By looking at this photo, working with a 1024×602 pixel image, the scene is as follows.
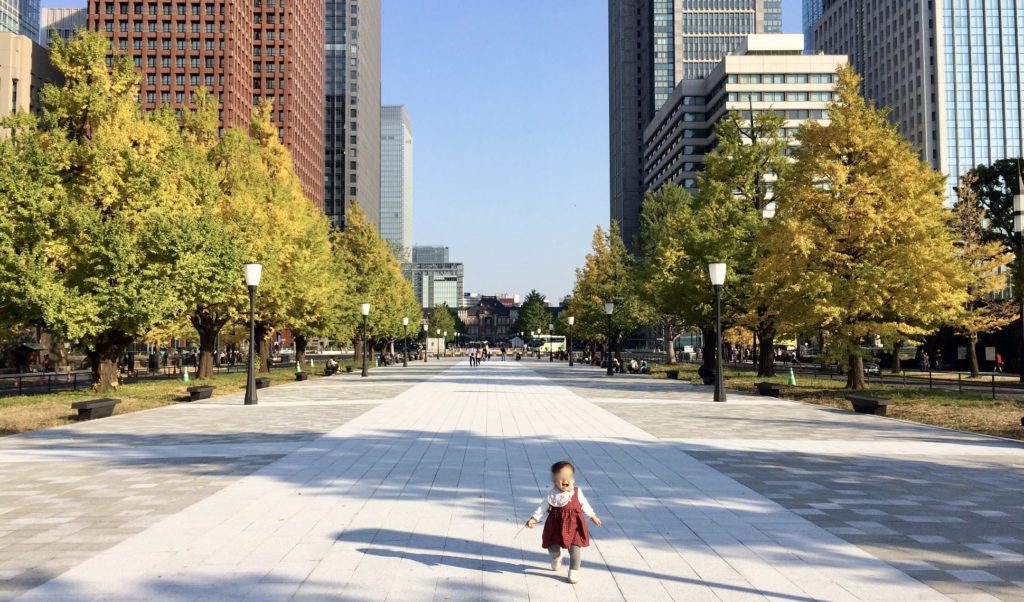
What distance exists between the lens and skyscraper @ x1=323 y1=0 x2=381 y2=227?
164 meters

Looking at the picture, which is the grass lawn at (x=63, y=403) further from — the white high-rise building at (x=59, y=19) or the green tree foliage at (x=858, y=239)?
the white high-rise building at (x=59, y=19)

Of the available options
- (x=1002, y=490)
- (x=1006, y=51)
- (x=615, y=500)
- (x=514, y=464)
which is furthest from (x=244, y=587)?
(x=1006, y=51)

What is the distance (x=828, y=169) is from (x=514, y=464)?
18.0m

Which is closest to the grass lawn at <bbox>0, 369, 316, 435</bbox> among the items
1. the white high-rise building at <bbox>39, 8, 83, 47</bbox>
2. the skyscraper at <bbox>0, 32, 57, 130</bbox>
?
the skyscraper at <bbox>0, 32, 57, 130</bbox>

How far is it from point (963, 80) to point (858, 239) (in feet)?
359

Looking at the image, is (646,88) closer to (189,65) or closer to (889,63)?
(889,63)

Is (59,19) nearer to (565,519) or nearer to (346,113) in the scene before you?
(346,113)

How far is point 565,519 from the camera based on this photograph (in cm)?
609

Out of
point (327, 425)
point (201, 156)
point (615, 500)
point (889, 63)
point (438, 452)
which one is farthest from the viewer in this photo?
point (889, 63)

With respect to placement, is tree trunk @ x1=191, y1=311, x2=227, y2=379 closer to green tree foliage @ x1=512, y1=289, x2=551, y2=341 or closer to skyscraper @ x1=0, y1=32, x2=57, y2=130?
skyscraper @ x1=0, y1=32, x2=57, y2=130

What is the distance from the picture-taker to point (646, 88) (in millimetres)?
170125

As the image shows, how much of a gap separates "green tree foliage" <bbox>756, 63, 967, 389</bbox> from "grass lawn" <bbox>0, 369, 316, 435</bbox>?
2027 cm

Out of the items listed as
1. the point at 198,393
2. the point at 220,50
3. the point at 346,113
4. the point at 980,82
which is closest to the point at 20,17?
the point at 220,50

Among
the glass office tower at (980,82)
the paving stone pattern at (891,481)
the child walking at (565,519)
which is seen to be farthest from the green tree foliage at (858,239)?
the glass office tower at (980,82)
